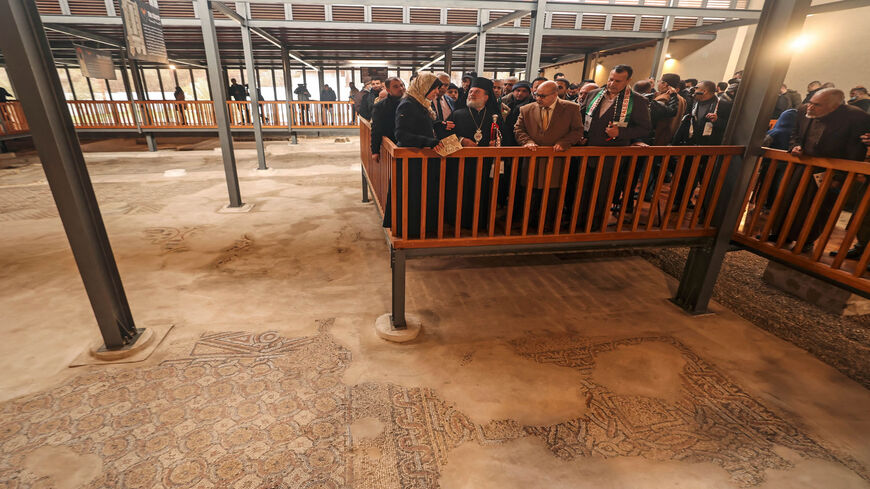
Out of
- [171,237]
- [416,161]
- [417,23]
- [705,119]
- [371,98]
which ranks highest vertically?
[417,23]

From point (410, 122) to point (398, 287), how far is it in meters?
1.49

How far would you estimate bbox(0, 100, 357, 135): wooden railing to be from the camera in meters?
14.1

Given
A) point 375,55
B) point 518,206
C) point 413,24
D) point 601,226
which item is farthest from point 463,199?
point 375,55

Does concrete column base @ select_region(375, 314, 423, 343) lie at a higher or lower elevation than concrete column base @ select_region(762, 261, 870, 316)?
lower

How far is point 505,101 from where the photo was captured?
19.1 ft

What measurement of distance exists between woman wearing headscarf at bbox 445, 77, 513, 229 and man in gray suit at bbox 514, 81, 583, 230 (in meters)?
0.33

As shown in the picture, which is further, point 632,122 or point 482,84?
point 632,122

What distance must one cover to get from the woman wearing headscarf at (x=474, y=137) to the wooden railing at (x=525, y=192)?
1cm

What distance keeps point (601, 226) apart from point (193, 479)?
381 cm

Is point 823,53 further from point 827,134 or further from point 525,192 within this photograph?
point 525,192

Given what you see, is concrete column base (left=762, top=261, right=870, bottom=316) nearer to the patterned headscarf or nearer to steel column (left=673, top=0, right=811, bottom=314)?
steel column (left=673, top=0, right=811, bottom=314)

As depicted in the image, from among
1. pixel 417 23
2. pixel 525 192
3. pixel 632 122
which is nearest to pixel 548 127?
pixel 525 192

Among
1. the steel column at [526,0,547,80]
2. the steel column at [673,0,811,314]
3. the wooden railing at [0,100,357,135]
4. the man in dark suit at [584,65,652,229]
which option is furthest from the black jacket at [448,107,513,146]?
the wooden railing at [0,100,357,135]

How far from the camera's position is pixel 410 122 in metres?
3.53
